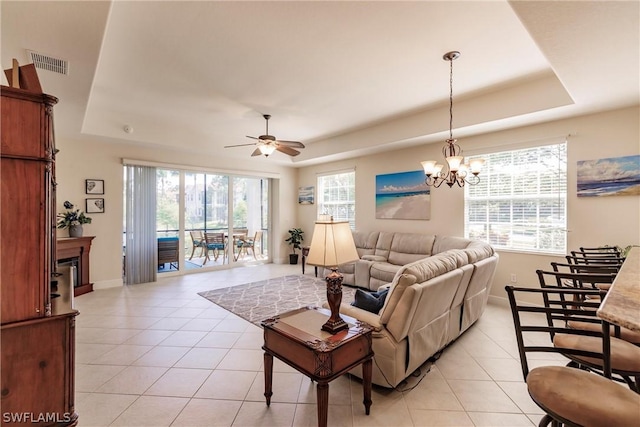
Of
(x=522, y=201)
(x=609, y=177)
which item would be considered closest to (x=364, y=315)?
(x=522, y=201)

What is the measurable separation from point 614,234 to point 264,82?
4584 millimetres

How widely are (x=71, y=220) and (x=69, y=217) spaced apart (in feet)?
0.18

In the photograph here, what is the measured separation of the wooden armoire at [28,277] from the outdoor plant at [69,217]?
4296 millimetres

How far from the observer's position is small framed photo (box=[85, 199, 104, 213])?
4906mm

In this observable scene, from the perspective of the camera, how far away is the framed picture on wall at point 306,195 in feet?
24.7

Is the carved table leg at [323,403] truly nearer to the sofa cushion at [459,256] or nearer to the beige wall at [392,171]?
the sofa cushion at [459,256]

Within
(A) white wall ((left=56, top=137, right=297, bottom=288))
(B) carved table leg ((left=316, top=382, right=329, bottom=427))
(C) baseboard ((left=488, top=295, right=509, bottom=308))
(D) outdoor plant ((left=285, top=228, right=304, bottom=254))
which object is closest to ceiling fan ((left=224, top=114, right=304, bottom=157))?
(A) white wall ((left=56, top=137, right=297, bottom=288))

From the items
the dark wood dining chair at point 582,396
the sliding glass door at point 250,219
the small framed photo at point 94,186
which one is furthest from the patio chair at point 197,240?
the dark wood dining chair at point 582,396

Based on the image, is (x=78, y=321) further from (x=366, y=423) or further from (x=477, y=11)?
(x=477, y=11)

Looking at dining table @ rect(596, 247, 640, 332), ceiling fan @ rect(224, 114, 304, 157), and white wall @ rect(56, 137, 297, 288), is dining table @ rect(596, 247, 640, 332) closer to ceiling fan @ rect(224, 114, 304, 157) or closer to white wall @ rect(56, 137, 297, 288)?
ceiling fan @ rect(224, 114, 304, 157)

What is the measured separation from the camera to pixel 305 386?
2264mm

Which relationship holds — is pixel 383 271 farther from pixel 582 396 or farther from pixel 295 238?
pixel 582 396

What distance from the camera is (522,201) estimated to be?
13.5ft

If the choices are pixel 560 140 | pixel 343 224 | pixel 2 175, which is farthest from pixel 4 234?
pixel 560 140
